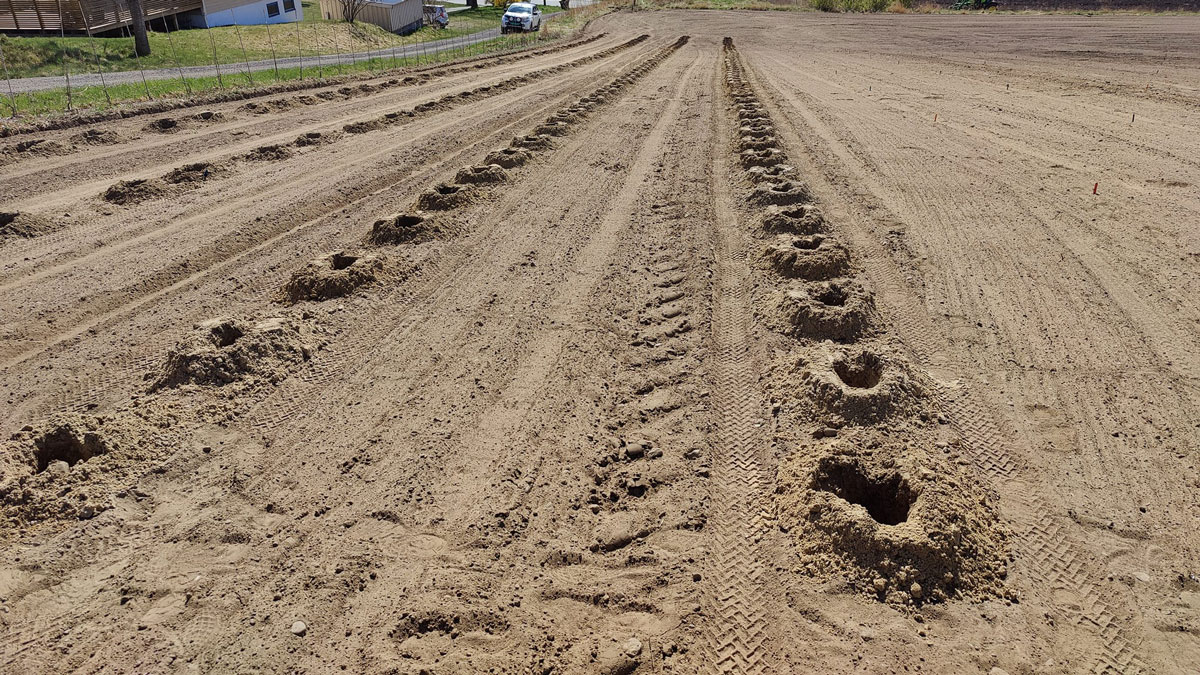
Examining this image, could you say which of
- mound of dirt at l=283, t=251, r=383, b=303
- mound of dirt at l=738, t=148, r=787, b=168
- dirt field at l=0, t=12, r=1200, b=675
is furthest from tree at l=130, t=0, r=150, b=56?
mound of dirt at l=738, t=148, r=787, b=168

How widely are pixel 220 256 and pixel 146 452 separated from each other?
4011mm

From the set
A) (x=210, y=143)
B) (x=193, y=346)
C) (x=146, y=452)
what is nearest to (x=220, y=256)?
(x=193, y=346)

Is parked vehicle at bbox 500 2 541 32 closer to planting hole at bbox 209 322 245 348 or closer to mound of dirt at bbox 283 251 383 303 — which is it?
mound of dirt at bbox 283 251 383 303

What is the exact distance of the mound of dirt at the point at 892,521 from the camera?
11.5ft

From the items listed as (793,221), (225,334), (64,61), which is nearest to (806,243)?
(793,221)

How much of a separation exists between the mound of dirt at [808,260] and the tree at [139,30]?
2776 centimetres

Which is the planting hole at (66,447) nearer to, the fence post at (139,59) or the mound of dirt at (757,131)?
the mound of dirt at (757,131)

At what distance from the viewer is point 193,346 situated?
18.3ft

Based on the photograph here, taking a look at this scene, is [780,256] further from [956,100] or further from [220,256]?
[956,100]

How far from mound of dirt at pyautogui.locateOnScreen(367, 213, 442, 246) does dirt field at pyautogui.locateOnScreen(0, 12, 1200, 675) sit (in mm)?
62

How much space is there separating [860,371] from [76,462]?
565 cm

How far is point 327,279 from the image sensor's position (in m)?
6.83

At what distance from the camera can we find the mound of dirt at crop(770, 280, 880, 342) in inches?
231

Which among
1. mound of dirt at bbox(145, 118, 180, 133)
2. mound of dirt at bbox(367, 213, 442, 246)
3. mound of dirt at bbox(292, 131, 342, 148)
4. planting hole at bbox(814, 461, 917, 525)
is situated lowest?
planting hole at bbox(814, 461, 917, 525)
